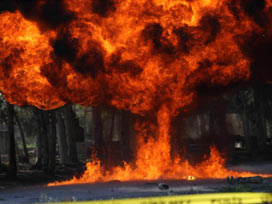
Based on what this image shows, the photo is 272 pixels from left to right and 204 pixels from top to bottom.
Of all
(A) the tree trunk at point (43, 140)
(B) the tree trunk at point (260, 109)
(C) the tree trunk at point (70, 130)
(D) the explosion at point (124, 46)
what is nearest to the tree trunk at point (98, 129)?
(C) the tree trunk at point (70, 130)

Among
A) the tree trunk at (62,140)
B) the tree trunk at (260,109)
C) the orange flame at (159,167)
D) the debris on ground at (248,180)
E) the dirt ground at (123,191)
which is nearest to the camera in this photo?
the dirt ground at (123,191)

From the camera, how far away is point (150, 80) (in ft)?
69.7

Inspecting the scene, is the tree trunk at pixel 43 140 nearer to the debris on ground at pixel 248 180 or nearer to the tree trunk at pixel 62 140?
the tree trunk at pixel 62 140

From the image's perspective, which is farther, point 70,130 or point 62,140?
point 70,130

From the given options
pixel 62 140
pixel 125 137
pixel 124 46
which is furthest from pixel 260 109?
pixel 124 46

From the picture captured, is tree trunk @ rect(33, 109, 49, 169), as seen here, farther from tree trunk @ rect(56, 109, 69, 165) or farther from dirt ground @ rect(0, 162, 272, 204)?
dirt ground @ rect(0, 162, 272, 204)

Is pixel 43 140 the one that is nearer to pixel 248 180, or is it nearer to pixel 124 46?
pixel 124 46

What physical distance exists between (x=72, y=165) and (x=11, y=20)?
15.4 meters

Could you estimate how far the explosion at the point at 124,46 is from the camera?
63.6ft

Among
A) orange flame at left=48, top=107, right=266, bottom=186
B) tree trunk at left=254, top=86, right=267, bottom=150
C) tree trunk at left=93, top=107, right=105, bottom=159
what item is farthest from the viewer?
tree trunk at left=254, top=86, right=267, bottom=150

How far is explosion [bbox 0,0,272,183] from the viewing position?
19.4 metres

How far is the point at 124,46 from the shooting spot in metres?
20.0

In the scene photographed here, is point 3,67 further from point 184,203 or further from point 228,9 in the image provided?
point 184,203

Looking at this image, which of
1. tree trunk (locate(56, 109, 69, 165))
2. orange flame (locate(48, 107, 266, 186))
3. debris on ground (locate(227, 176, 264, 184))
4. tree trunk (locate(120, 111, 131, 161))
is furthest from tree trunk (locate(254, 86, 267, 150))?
debris on ground (locate(227, 176, 264, 184))
